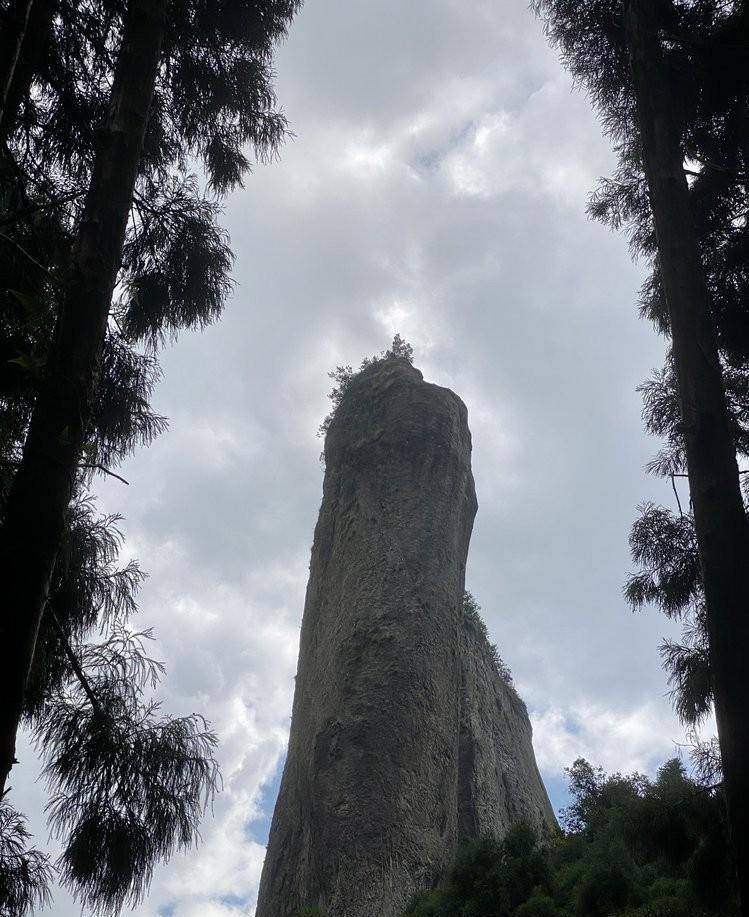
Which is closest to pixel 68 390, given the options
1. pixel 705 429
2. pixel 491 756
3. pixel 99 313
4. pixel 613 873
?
pixel 99 313

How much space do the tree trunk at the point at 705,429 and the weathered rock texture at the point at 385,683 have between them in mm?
9941

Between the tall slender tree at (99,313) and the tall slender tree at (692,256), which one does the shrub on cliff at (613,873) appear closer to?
the tall slender tree at (692,256)

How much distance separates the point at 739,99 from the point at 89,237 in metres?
6.49

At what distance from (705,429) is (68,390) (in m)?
3.69

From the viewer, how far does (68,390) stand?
4.98 metres

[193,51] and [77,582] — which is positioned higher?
[193,51]

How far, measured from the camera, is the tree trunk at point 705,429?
4.45 metres

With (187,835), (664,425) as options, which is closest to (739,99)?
(664,425)

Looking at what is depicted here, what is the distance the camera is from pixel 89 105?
7906mm

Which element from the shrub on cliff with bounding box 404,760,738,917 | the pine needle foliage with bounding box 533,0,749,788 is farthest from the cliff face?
the pine needle foliage with bounding box 533,0,749,788

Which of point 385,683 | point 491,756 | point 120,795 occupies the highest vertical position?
point 491,756

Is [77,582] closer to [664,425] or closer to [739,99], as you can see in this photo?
[664,425]

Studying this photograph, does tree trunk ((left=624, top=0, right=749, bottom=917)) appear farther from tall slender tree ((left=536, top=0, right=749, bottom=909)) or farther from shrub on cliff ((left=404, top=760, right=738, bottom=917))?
shrub on cliff ((left=404, top=760, right=738, bottom=917))

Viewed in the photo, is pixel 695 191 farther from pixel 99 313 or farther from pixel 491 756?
pixel 491 756
